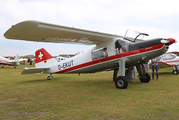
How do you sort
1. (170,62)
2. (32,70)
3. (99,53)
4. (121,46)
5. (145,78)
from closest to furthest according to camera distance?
(121,46), (99,53), (145,78), (32,70), (170,62)

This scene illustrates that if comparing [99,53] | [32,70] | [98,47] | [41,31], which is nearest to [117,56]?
[99,53]

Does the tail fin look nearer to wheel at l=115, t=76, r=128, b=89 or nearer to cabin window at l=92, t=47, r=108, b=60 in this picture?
cabin window at l=92, t=47, r=108, b=60

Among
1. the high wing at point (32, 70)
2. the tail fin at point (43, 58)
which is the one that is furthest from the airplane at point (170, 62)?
the high wing at point (32, 70)

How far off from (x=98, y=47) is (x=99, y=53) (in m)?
0.39

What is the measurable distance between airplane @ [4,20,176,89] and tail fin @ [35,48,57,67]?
2.42ft

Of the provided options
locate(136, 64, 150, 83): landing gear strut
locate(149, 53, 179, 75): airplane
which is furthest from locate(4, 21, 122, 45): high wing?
locate(149, 53, 179, 75): airplane

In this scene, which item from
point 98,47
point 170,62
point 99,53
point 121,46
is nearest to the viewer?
point 121,46

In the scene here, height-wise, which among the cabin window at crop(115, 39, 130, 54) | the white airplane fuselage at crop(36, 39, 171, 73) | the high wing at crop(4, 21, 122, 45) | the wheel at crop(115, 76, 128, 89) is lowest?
the wheel at crop(115, 76, 128, 89)

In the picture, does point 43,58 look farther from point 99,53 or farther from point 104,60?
point 104,60

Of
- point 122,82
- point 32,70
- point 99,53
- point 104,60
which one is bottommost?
point 122,82

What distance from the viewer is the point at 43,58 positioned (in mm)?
10750

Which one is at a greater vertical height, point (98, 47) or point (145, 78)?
point (98, 47)

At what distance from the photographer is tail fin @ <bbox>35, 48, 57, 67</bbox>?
34.5 ft

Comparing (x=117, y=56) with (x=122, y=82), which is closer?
(x=122, y=82)
